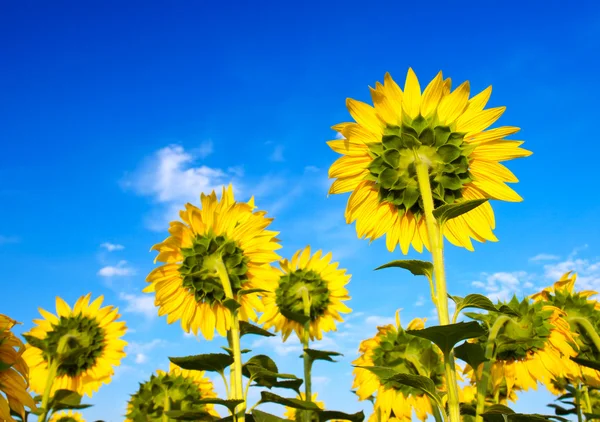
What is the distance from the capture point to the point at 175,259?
4.41 metres

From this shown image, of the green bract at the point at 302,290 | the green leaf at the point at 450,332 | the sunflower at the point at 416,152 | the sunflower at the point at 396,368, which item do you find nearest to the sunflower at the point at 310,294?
the green bract at the point at 302,290

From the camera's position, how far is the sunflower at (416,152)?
3.09 meters

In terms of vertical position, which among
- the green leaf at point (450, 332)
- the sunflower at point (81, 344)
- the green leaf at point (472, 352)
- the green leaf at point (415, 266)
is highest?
the sunflower at point (81, 344)

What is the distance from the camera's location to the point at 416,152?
3020 mm

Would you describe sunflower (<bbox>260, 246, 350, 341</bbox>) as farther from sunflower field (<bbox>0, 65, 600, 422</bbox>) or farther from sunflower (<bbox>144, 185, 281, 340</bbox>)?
sunflower (<bbox>144, 185, 281, 340</bbox>)

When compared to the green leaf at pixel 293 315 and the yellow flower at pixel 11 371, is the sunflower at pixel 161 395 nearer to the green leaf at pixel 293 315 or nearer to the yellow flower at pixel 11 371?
the green leaf at pixel 293 315

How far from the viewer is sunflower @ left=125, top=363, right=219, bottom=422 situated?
7.03m

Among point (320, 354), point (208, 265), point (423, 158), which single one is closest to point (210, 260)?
point (208, 265)

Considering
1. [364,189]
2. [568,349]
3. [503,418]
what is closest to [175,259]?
[364,189]

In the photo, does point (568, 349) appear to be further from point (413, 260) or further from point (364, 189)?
point (413, 260)

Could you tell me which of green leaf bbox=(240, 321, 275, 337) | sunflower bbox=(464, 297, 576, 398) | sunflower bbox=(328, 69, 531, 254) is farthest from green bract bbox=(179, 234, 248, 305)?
sunflower bbox=(464, 297, 576, 398)

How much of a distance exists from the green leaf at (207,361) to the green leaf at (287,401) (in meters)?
0.36

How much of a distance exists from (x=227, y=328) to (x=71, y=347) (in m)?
3.74

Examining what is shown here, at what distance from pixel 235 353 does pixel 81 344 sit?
4080 mm
